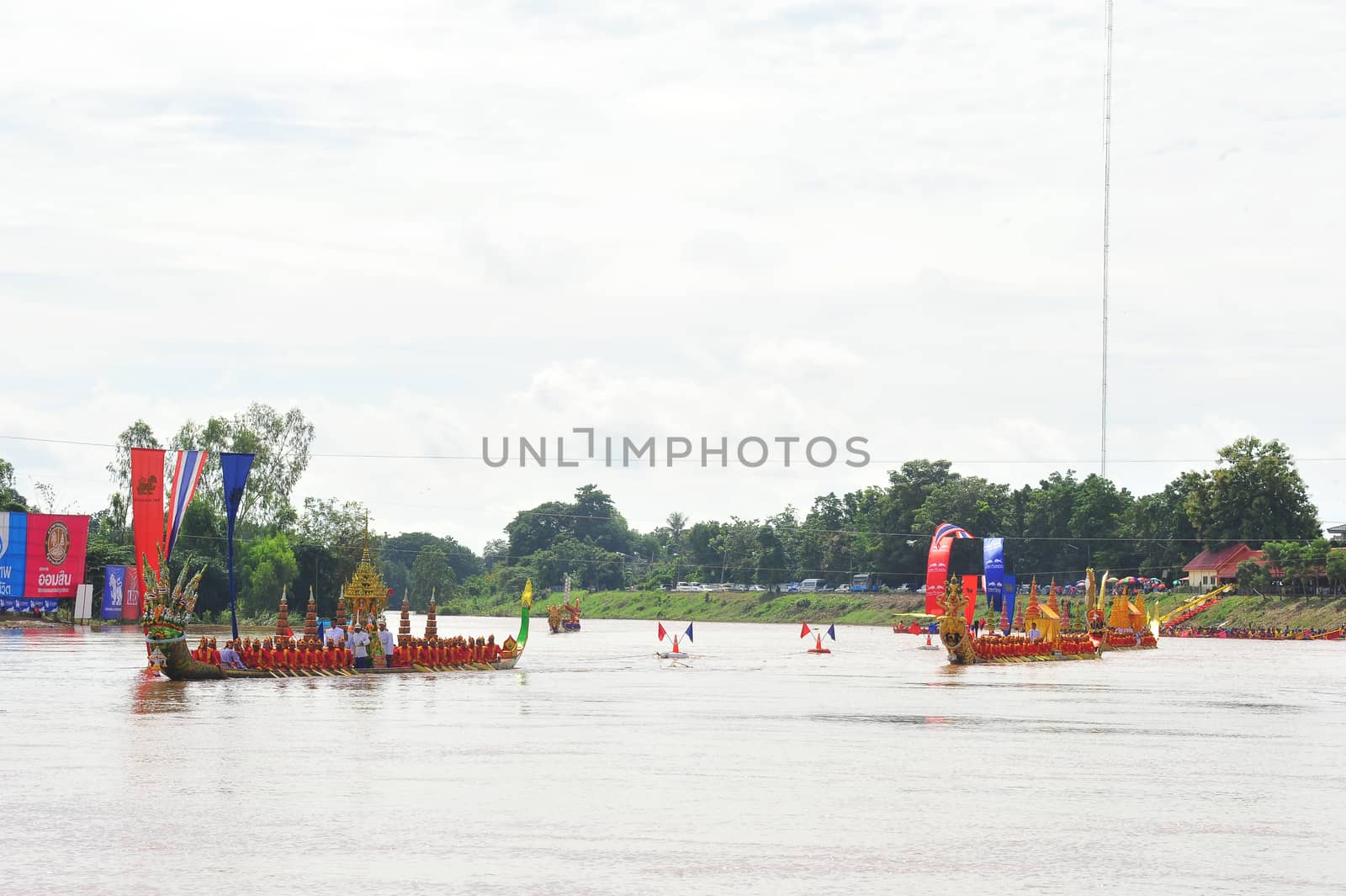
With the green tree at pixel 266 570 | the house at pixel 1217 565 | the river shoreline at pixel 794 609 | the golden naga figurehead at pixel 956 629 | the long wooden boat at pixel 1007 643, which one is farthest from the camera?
the house at pixel 1217 565

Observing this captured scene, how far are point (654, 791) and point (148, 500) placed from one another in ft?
123

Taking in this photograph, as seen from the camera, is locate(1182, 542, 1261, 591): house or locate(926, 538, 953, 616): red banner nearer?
locate(926, 538, 953, 616): red banner

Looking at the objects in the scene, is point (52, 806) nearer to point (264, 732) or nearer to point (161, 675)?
point (264, 732)

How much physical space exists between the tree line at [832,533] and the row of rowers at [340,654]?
31637 mm

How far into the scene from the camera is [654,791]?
21.5 meters

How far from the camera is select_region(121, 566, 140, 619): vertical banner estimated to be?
94188 mm

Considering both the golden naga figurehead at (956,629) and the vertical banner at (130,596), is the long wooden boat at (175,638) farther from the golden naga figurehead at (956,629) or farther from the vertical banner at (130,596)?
the vertical banner at (130,596)

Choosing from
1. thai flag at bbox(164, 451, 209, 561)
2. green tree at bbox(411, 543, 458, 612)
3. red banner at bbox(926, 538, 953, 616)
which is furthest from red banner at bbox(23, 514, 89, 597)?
green tree at bbox(411, 543, 458, 612)

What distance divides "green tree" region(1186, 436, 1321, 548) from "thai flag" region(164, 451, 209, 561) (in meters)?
90.9

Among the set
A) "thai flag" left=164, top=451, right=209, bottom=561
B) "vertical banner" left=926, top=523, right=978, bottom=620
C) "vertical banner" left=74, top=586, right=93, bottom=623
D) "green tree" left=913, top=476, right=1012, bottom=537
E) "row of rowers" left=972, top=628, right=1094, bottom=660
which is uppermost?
"green tree" left=913, top=476, right=1012, bottom=537

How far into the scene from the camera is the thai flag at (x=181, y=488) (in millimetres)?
53062

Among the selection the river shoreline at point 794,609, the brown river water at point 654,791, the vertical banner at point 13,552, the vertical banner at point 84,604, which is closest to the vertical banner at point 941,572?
the river shoreline at point 794,609

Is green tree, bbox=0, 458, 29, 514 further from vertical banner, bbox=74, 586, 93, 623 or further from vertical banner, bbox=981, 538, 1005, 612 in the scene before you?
vertical banner, bbox=981, 538, 1005, 612

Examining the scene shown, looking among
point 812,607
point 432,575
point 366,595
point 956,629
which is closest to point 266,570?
point 366,595
